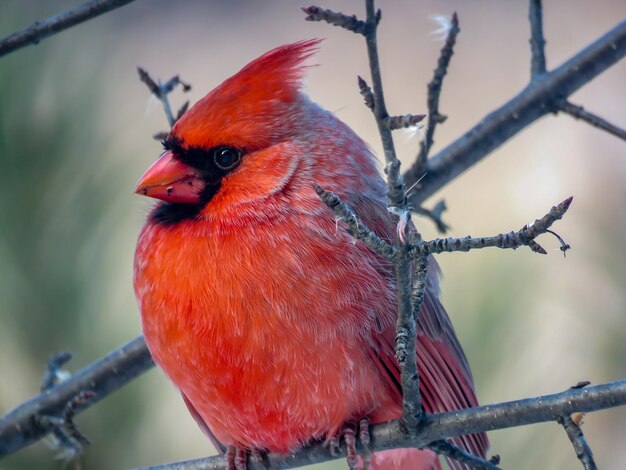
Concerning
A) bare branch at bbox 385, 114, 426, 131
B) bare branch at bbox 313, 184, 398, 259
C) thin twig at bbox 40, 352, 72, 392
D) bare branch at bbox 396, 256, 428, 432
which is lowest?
bare branch at bbox 396, 256, 428, 432

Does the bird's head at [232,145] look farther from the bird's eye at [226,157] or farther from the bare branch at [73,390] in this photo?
the bare branch at [73,390]

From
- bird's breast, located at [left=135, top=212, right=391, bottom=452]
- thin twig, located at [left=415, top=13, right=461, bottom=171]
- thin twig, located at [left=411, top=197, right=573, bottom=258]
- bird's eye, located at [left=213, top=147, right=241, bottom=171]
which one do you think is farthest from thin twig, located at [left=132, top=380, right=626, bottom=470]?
thin twig, located at [left=415, top=13, right=461, bottom=171]

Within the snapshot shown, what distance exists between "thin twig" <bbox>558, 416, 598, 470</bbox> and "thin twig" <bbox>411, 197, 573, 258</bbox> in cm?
38

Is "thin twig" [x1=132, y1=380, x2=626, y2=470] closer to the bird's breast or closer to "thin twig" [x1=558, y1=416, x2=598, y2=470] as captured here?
"thin twig" [x1=558, y1=416, x2=598, y2=470]

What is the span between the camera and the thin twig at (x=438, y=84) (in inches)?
85.8

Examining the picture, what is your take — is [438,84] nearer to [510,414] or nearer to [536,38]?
[536,38]

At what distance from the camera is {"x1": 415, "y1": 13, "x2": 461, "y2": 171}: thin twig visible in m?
2.18

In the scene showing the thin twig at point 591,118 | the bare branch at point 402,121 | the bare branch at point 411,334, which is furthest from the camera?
the thin twig at point 591,118

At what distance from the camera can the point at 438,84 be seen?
2.21 meters

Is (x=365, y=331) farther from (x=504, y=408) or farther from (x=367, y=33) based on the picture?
(x=367, y=33)

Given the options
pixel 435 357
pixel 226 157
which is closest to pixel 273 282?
pixel 226 157

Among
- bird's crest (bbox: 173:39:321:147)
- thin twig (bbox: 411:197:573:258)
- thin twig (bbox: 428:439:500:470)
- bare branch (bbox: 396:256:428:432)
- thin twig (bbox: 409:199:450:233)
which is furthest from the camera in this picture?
thin twig (bbox: 409:199:450:233)

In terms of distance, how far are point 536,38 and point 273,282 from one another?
98 centimetres

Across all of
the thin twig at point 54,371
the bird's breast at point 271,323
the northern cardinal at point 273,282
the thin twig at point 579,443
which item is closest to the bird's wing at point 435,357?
the northern cardinal at point 273,282
